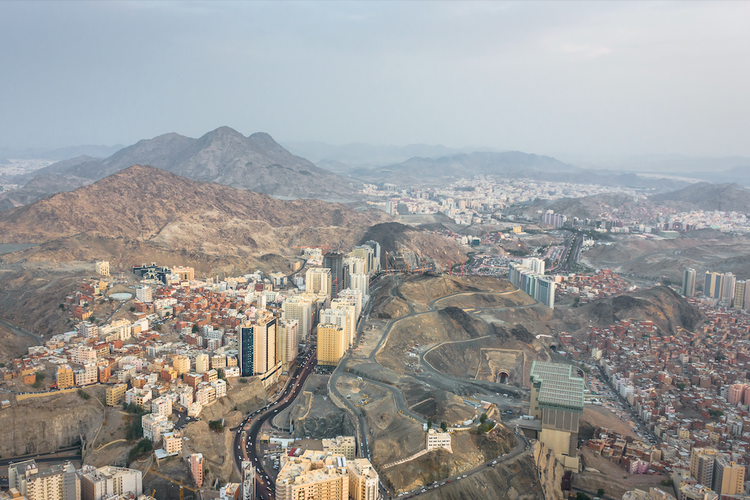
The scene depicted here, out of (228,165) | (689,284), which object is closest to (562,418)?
(689,284)

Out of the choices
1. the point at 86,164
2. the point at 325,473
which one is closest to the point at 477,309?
the point at 325,473

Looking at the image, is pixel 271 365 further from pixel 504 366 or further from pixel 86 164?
pixel 86 164

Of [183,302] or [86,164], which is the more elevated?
[86,164]

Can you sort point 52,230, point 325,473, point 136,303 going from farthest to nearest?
point 52,230 → point 136,303 → point 325,473

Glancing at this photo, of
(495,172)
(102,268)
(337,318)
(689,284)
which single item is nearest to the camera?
(337,318)

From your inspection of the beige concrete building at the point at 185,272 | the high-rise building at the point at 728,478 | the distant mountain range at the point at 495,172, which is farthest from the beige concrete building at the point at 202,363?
the distant mountain range at the point at 495,172

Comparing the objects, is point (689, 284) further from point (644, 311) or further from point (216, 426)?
point (216, 426)

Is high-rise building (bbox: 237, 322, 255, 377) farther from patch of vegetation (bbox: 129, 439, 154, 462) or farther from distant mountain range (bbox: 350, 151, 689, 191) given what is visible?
distant mountain range (bbox: 350, 151, 689, 191)
